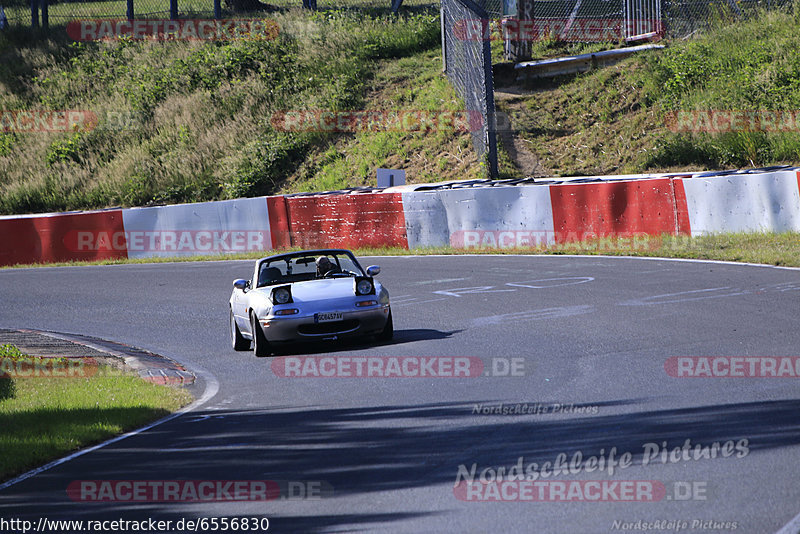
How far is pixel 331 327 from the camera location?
35.6 ft

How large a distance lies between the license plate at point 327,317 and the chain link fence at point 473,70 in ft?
47.9

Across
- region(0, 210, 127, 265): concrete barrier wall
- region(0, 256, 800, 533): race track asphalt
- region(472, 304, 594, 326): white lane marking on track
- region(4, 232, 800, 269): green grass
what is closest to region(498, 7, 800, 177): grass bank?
region(4, 232, 800, 269): green grass

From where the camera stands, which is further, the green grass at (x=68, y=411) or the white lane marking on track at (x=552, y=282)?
the white lane marking on track at (x=552, y=282)

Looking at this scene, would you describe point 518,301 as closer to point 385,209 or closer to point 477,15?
point 385,209

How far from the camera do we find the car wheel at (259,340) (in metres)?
11.0

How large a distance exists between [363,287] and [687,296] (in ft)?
14.2

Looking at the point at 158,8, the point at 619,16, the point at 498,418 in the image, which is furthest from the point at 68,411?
the point at 158,8

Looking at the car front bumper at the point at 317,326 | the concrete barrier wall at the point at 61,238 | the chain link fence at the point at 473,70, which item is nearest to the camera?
the car front bumper at the point at 317,326

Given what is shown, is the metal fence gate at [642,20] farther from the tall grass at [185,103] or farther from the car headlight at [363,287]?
the car headlight at [363,287]

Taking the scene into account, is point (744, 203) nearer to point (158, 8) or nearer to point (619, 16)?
point (619, 16)

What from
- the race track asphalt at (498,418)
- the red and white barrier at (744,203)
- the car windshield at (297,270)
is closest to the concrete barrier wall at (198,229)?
the race track asphalt at (498,418)

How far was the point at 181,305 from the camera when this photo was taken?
15.9 meters

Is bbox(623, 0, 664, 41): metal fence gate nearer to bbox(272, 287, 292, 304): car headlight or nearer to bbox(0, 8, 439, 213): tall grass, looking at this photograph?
bbox(0, 8, 439, 213): tall grass

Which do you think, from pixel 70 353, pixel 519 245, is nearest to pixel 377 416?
pixel 70 353
